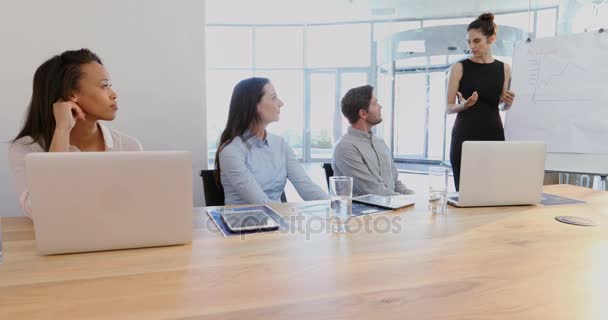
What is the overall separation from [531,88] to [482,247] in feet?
7.52

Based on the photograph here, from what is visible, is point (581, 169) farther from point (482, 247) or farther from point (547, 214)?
point (482, 247)

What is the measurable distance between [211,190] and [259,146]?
1.14 ft

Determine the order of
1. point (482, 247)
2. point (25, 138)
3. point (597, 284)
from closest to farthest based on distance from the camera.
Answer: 1. point (597, 284)
2. point (482, 247)
3. point (25, 138)

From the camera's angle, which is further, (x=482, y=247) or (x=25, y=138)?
(x=25, y=138)

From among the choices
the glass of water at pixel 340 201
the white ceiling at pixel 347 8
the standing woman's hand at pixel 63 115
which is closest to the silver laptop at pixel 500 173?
the glass of water at pixel 340 201

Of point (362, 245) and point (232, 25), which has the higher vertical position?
point (232, 25)

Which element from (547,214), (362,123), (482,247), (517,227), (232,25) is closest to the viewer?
(482,247)

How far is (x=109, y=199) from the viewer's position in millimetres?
895

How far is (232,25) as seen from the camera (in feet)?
26.9

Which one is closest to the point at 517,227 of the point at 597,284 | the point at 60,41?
the point at 597,284

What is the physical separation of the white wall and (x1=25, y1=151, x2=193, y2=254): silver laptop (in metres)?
1.83

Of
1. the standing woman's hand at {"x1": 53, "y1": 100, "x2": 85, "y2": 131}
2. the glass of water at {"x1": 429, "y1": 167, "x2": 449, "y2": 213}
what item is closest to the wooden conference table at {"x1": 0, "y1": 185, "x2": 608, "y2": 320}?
the glass of water at {"x1": 429, "y1": 167, "x2": 449, "y2": 213}

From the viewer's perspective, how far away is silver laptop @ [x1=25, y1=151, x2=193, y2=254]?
2.81ft

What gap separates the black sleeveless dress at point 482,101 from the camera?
2.40m
